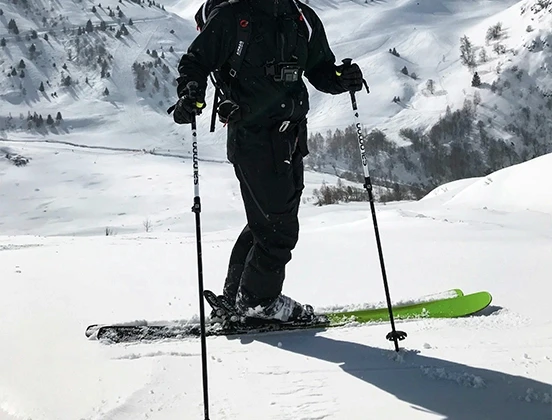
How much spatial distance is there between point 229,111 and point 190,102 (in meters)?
0.45

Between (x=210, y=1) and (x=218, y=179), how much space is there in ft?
144

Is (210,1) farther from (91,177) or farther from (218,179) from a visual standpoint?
(91,177)

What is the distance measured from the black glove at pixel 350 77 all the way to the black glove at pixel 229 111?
848 millimetres

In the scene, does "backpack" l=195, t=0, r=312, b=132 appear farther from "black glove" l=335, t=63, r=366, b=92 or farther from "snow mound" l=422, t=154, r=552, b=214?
"snow mound" l=422, t=154, r=552, b=214

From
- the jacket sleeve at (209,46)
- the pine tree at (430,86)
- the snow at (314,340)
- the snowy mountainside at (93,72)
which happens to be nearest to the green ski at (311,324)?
the snow at (314,340)

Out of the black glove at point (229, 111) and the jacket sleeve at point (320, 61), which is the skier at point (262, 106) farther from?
the jacket sleeve at point (320, 61)

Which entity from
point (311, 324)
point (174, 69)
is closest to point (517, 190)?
point (311, 324)

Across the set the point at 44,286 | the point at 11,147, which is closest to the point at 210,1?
the point at 44,286

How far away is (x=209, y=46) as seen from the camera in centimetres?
327

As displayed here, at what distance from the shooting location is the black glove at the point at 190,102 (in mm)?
2947

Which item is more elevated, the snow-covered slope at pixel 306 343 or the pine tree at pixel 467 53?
the pine tree at pixel 467 53

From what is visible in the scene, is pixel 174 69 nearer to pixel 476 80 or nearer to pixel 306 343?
pixel 476 80

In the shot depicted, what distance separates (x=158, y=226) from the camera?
29406 millimetres

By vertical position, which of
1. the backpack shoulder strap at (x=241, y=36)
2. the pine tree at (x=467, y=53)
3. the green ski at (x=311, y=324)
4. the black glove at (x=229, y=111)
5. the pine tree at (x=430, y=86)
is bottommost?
the green ski at (x=311, y=324)
